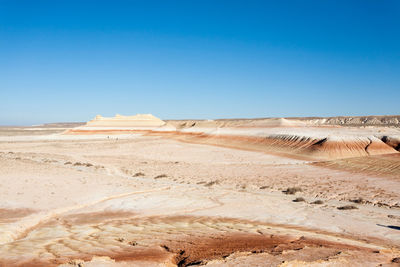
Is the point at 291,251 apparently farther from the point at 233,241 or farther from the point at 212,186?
the point at 212,186

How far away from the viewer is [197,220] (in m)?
7.71

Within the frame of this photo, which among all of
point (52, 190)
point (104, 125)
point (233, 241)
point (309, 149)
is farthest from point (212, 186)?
point (104, 125)

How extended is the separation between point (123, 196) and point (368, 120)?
108m

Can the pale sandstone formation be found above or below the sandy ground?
Result: above

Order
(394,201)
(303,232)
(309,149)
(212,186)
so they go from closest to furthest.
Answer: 1. (303,232)
2. (394,201)
3. (212,186)
4. (309,149)

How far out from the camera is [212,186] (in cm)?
1309

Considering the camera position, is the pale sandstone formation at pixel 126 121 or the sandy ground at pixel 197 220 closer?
the sandy ground at pixel 197 220

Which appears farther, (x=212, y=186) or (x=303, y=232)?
(x=212, y=186)

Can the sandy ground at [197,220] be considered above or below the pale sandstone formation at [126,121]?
below

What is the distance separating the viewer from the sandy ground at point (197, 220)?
16.1ft

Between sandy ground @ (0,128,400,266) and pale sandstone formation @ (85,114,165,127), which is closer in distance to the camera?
sandy ground @ (0,128,400,266)

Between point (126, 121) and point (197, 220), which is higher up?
point (126, 121)

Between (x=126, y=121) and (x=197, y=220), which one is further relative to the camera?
(x=126, y=121)

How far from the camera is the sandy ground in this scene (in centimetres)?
491
